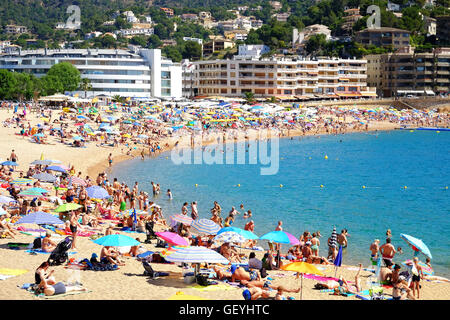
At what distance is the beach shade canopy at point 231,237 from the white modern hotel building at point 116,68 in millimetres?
67812

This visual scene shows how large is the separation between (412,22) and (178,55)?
1983 inches

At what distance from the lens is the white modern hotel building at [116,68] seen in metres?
84.9

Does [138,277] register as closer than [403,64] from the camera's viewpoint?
Yes

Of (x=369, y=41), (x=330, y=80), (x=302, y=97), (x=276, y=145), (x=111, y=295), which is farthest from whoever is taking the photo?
(x=369, y=41)

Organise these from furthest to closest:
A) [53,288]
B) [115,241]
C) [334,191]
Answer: [334,191] → [115,241] → [53,288]

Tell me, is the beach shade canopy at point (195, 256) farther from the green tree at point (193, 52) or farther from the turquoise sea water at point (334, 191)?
the green tree at point (193, 52)

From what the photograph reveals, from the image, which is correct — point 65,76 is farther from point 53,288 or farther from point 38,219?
point 53,288

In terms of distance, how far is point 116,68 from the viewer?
84.9 metres

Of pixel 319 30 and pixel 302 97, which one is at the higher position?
pixel 319 30

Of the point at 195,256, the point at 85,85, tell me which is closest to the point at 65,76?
the point at 85,85

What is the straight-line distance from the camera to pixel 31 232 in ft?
58.9

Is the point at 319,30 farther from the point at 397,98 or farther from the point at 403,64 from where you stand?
the point at 397,98

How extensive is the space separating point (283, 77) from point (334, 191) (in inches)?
2256

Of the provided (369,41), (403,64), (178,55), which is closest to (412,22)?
(369,41)
